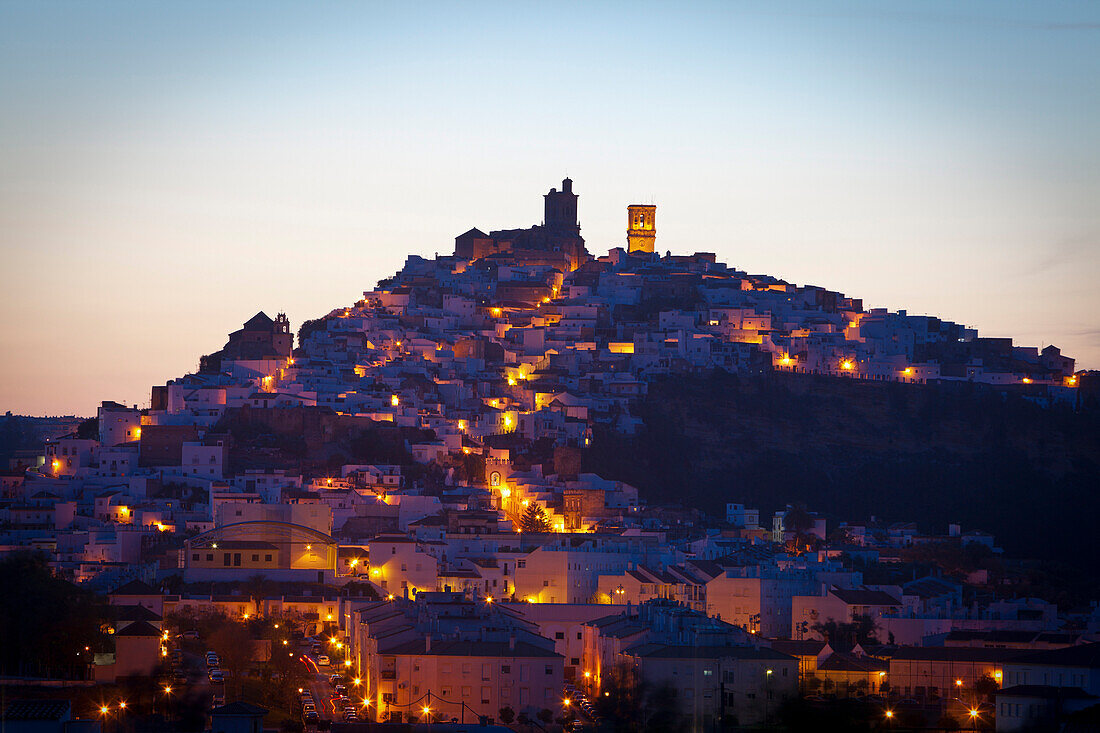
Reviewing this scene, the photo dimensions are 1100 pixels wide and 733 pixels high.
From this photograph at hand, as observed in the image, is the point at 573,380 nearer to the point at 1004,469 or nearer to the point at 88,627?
the point at 1004,469

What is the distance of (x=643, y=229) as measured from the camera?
331 feet

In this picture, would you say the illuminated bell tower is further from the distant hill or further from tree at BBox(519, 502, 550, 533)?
tree at BBox(519, 502, 550, 533)

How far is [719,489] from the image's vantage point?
240 ft

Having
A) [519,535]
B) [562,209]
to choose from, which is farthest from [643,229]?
[519,535]

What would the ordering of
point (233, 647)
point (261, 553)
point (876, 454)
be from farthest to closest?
point (876, 454), point (261, 553), point (233, 647)

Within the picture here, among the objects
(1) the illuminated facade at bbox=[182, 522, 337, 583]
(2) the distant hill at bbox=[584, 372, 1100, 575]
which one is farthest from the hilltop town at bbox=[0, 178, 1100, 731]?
(2) the distant hill at bbox=[584, 372, 1100, 575]

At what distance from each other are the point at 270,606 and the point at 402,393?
80.7ft

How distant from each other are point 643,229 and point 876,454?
1020 inches

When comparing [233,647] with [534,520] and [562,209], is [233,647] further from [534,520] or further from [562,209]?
[562,209]

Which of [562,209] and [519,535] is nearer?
[519,535]

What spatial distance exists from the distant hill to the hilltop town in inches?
40.0

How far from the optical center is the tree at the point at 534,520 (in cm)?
6025

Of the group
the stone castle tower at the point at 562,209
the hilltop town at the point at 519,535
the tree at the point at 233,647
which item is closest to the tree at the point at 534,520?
the hilltop town at the point at 519,535

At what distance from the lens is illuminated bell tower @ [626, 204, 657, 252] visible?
331 feet
